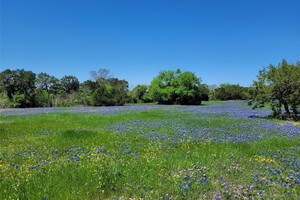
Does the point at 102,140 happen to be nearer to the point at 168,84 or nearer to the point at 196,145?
the point at 196,145

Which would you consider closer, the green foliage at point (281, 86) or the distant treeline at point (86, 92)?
the green foliage at point (281, 86)

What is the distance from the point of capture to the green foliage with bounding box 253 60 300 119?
43.5 ft

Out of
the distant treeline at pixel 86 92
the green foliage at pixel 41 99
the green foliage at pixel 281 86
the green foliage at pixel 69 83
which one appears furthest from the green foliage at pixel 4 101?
the green foliage at pixel 281 86

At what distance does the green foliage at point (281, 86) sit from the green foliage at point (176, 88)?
1222 inches

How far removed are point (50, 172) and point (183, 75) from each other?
45.0 m

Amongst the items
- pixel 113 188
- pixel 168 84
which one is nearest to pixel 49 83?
pixel 168 84

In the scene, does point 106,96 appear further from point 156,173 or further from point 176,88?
point 156,173

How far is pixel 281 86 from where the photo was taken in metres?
13.8

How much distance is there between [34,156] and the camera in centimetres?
579

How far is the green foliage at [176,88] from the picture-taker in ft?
154

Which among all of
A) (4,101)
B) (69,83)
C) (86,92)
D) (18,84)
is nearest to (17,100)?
(4,101)

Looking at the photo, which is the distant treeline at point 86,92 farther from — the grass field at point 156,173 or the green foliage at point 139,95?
the grass field at point 156,173

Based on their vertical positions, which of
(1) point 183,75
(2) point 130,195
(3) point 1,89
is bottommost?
(2) point 130,195

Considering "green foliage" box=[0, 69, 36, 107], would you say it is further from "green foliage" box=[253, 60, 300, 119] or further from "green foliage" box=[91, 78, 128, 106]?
"green foliage" box=[253, 60, 300, 119]
